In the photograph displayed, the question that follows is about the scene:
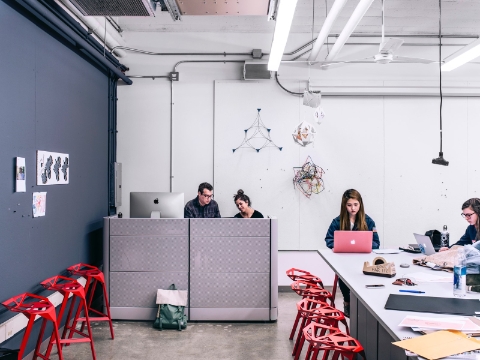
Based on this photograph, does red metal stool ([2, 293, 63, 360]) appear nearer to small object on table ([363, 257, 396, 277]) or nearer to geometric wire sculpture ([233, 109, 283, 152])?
small object on table ([363, 257, 396, 277])

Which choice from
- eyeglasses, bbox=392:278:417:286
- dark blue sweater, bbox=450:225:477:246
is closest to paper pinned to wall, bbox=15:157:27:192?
eyeglasses, bbox=392:278:417:286

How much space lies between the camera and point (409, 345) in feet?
5.75

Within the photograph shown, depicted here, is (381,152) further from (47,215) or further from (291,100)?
(47,215)

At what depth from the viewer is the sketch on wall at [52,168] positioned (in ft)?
11.8

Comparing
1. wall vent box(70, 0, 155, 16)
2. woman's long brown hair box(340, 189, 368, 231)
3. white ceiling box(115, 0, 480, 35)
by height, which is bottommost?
woman's long brown hair box(340, 189, 368, 231)

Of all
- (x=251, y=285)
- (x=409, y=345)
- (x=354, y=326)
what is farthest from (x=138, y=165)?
(x=409, y=345)

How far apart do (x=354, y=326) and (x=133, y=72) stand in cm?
422

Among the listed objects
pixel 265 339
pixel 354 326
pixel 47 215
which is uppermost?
pixel 47 215

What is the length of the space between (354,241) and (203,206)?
1917 mm

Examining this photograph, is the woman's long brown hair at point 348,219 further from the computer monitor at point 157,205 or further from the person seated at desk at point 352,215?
the computer monitor at point 157,205

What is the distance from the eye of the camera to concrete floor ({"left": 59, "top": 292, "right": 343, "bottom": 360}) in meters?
3.76

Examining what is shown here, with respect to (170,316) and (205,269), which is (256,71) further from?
(170,316)

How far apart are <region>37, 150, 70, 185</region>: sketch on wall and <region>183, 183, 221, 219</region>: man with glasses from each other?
1.44 meters

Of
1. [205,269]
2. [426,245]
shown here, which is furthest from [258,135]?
[426,245]
